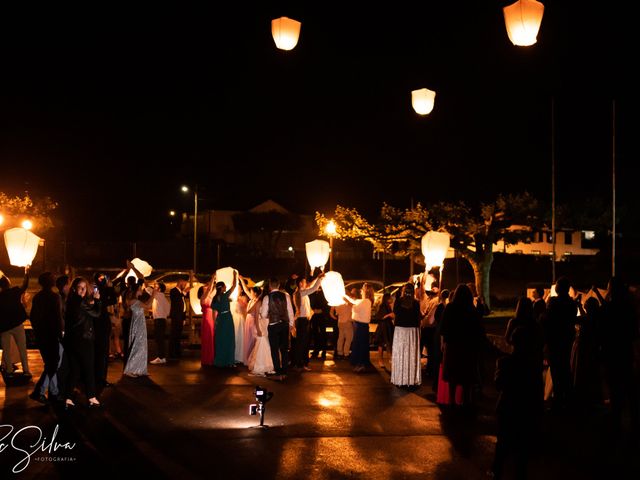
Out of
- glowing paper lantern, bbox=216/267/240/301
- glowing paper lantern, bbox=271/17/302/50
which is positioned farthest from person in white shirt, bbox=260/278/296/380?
glowing paper lantern, bbox=271/17/302/50

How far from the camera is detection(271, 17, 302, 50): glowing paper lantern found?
Answer: 38.7ft

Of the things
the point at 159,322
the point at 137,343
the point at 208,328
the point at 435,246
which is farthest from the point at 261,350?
the point at 435,246

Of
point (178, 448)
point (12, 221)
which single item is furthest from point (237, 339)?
point (12, 221)

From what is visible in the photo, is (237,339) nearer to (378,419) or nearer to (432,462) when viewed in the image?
(378,419)

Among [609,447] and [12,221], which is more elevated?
[12,221]

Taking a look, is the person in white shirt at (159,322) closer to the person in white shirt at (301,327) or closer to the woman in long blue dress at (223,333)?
the woman in long blue dress at (223,333)

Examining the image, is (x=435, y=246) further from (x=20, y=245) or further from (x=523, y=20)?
(x=20, y=245)

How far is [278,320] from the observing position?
38.7 feet

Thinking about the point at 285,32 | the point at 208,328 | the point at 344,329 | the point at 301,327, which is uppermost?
the point at 285,32

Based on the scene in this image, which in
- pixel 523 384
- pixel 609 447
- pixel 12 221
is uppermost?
pixel 12 221

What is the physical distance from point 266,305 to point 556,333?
16.4 feet

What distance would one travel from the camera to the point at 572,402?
32.7ft

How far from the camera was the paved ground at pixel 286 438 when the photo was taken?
6629mm

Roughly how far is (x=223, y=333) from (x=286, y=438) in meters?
5.77
